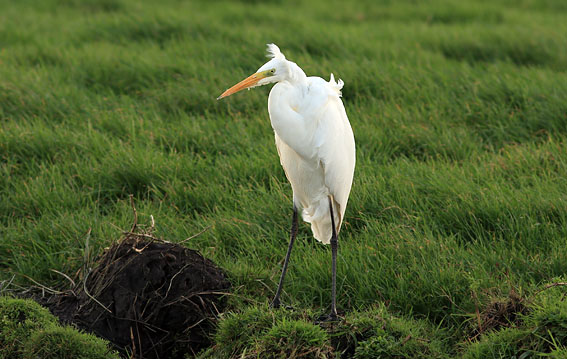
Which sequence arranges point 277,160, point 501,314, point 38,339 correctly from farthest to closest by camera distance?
1. point 277,160
2. point 501,314
3. point 38,339

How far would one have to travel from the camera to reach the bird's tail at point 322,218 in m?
3.65

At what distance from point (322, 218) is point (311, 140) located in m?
0.59

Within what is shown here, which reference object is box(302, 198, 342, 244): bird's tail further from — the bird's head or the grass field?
the bird's head

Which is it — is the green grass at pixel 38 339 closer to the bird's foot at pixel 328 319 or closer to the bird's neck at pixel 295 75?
the bird's foot at pixel 328 319

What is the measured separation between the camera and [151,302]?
3479mm

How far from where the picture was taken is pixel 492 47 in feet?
23.0

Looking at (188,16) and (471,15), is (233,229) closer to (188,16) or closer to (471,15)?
(188,16)

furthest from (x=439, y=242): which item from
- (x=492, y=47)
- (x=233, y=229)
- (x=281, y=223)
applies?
(x=492, y=47)

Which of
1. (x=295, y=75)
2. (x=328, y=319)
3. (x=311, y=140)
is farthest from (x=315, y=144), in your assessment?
(x=328, y=319)

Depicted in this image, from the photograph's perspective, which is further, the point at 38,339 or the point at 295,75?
the point at 295,75

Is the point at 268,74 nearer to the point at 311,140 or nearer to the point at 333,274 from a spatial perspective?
the point at 311,140

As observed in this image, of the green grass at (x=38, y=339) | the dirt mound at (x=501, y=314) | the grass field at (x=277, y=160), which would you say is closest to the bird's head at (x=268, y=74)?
the grass field at (x=277, y=160)

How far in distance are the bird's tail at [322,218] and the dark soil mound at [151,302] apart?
0.64 m

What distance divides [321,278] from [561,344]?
1380 millimetres
